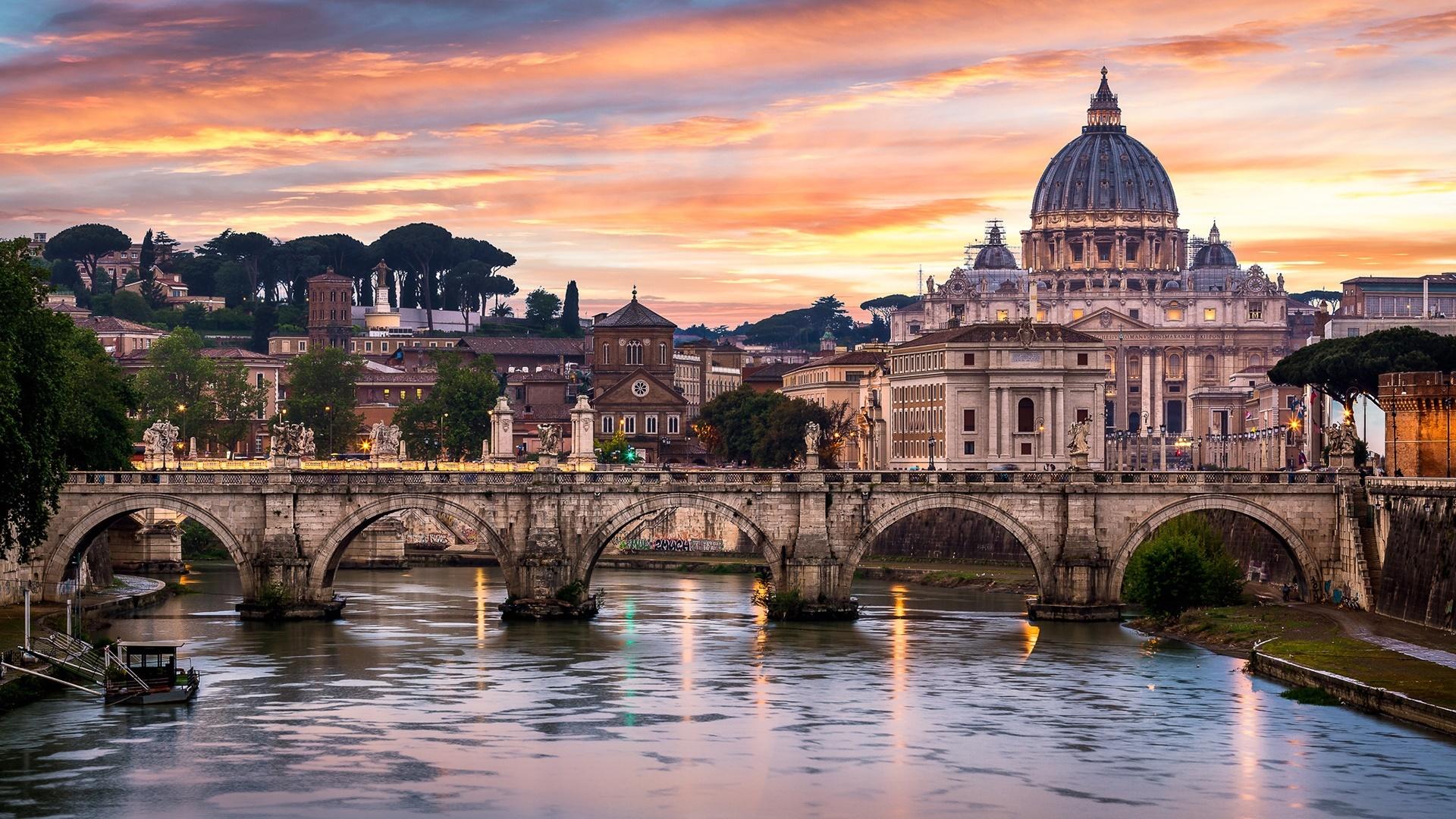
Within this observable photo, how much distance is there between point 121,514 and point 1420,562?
140 ft

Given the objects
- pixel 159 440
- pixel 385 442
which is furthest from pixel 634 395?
pixel 159 440

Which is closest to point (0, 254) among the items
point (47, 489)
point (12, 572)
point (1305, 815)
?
point (47, 489)

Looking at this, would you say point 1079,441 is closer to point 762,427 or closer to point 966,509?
point 966,509

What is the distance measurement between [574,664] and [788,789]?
1946 centimetres

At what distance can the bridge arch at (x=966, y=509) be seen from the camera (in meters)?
77.8

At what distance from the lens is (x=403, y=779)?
50.1 meters

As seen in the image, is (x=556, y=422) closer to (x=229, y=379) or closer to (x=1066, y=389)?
(x=229, y=379)

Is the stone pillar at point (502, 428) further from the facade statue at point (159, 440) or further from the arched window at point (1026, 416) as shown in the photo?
the arched window at point (1026, 416)

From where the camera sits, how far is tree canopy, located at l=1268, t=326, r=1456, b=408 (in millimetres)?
103562

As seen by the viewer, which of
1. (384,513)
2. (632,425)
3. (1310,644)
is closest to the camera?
(1310,644)

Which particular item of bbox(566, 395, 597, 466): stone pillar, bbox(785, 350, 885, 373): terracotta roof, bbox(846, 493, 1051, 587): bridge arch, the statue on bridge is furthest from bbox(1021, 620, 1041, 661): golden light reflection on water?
bbox(785, 350, 885, 373): terracotta roof

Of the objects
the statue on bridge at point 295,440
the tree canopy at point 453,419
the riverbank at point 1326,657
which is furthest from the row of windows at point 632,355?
the riverbank at point 1326,657

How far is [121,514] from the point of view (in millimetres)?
78312

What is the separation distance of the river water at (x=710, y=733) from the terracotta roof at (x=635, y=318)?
108737mm
